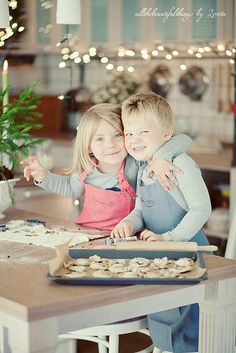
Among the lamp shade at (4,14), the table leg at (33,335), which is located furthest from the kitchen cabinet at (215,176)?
the table leg at (33,335)

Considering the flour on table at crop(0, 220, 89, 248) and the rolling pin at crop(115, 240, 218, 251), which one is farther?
A: the flour on table at crop(0, 220, 89, 248)

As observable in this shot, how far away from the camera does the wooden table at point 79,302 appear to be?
6.39 ft

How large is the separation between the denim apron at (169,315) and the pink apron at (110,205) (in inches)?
7.5

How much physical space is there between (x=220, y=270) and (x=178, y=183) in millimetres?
440

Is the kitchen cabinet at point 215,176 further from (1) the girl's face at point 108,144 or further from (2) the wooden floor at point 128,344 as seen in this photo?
(1) the girl's face at point 108,144

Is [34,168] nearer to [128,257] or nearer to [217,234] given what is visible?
[128,257]

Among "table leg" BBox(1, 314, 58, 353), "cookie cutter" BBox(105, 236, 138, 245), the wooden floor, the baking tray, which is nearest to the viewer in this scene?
"table leg" BBox(1, 314, 58, 353)

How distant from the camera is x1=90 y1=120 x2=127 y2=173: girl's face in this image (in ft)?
9.43

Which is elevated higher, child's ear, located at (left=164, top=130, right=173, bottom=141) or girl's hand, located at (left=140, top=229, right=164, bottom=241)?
child's ear, located at (left=164, top=130, right=173, bottom=141)

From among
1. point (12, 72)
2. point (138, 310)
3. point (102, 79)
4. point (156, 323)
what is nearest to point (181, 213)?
point (156, 323)

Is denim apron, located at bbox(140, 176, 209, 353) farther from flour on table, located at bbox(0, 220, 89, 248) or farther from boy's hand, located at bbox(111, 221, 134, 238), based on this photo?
flour on table, located at bbox(0, 220, 89, 248)

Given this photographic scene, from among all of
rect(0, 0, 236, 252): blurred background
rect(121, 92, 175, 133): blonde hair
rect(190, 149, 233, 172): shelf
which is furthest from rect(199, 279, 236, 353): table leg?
rect(190, 149, 233, 172): shelf

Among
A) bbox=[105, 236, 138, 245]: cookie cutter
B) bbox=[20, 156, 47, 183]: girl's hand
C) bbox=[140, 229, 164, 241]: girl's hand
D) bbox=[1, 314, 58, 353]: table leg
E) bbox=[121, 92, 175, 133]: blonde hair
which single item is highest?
bbox=[121, 92, 175, 133]: blonde hair

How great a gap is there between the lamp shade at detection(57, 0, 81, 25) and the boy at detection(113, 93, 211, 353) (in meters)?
0.67
